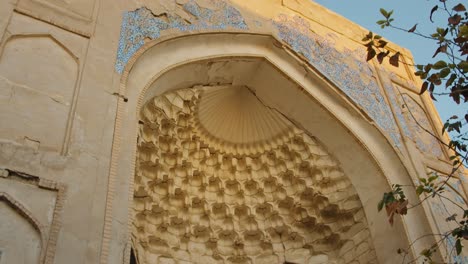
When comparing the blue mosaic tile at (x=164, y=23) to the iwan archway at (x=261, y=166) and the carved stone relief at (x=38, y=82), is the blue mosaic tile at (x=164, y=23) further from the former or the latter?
the carved stone relief at (x=38, y=82)

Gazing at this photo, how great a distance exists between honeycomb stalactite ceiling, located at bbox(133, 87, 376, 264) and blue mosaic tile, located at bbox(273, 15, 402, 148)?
0.67 meters

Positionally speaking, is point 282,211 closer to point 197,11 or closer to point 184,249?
point 184,249

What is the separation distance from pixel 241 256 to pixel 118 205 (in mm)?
2369

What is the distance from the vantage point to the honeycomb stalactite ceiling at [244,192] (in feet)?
16.8

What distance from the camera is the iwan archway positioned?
16.5ft

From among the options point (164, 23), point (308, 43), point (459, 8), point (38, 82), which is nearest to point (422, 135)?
point (308, 43)

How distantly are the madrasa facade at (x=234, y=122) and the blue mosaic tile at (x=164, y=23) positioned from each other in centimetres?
1

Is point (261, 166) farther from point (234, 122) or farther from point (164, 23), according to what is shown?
point (164, 23)

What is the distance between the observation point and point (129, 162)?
3.57 meters

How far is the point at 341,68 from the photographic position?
232 inches

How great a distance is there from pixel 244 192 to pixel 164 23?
75.6 inches

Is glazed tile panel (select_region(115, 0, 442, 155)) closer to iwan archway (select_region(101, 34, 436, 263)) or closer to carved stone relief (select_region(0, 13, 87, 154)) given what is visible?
iwan archway (select_region(101, 34, 436, 263))

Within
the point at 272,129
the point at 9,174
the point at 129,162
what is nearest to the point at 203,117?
the point at 272,129

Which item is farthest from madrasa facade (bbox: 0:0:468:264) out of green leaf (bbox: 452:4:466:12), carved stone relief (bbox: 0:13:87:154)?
green leaf (bbox: 452:4:466:12)
